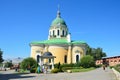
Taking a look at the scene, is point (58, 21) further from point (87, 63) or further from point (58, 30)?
point (87, 63)

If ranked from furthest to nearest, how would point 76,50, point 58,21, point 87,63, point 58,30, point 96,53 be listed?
point 96,53 < point 58,21 < point 58,30 < point 76,50 < point 87,63

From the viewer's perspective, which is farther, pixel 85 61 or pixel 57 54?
pixel 57 54

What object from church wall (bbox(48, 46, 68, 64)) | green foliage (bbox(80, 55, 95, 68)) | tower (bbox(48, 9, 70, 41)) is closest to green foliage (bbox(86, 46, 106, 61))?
tower (bbox(48, 9, 70, 41))

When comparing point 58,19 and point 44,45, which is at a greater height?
point 58,19

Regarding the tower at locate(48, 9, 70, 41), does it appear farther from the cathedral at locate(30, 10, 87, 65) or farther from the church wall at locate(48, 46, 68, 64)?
the church wall at locate(48, 46, 68, 64)

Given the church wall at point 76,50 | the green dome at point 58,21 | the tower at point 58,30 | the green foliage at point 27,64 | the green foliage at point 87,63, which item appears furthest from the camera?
the green dome at point 58,21

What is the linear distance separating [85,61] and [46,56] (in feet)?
49.1

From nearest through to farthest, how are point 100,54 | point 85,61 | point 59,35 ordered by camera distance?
point 85,61, point 59,35, point 100,54

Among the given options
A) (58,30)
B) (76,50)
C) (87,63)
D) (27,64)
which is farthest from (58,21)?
(27,64)

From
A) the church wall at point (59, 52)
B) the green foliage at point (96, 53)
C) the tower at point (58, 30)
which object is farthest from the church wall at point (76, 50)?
the green foliage at point (96, 53)

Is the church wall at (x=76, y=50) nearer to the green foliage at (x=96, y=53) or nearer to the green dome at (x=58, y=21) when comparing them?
the green dome at (x=58, y=21)

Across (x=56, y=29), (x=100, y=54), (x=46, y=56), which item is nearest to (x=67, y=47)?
(x=56, y=29)

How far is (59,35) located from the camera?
8306 centimetres

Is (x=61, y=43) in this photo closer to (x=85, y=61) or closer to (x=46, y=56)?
(x=85, y=61)
